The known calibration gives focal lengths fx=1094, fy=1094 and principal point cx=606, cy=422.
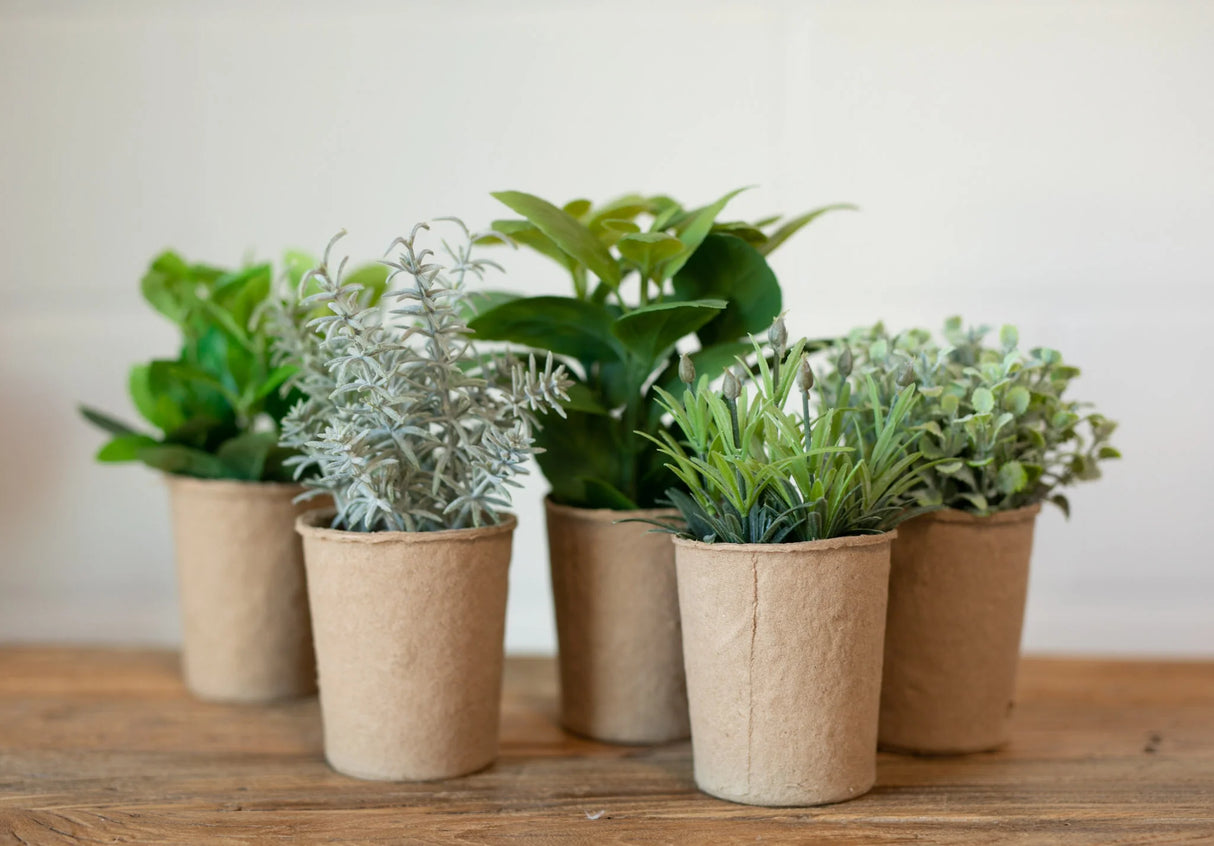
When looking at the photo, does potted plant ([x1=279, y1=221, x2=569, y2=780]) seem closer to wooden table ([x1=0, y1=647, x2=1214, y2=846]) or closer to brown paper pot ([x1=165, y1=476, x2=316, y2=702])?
wooden table ([x1=0, y1=647, x2=1214, y2=846])

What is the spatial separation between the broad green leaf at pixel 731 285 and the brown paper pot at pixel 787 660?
0.17 meters

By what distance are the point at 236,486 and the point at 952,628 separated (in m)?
0.55

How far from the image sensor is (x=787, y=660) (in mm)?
631

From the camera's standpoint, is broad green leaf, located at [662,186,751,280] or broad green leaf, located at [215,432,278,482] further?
broad green leaf, located at [215,432,278,482]

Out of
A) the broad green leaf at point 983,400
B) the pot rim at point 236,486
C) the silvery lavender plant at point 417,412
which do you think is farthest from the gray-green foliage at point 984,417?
the pot rim at point 236,486

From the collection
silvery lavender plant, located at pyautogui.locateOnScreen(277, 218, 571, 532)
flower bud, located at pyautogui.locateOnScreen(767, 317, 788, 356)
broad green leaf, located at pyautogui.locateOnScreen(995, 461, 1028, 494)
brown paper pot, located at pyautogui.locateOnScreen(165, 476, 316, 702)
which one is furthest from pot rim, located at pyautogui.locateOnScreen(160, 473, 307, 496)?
broad green leaf, located at pyautogui.locateOnScreen(995, 461, 1028, 494)

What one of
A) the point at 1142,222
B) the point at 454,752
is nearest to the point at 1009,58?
the point at 1142,222

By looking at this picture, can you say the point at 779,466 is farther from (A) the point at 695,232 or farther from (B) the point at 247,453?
(B) the point at 247,453

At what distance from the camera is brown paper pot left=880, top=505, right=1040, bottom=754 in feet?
2.40

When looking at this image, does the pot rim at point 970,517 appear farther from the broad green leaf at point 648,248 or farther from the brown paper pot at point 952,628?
the broad green leaf at point 648,248

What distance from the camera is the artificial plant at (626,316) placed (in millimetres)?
695

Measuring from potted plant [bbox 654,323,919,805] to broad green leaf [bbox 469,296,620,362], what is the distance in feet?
0.35

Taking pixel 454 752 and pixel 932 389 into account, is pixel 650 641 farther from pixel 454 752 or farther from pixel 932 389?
pixel 932 389

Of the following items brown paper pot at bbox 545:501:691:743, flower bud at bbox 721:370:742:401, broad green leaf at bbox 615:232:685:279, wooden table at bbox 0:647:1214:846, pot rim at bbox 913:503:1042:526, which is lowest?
wooden table at bbox 0:647:1214:846
